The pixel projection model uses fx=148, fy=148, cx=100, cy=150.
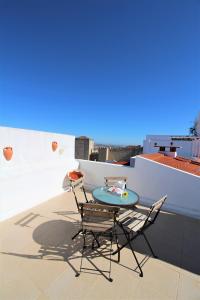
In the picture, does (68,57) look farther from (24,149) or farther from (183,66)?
(24,149)

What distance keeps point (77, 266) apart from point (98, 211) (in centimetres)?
86

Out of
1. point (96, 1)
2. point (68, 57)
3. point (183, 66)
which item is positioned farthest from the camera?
point (68, 57)

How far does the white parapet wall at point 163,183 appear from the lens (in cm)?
378

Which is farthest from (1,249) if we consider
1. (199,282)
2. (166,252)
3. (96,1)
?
(96,1)

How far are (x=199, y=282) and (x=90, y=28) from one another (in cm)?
793

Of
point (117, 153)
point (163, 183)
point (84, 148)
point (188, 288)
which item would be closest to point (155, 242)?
point (188, 288)

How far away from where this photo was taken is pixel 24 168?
12.5 feet

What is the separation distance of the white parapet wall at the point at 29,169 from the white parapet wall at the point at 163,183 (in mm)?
1530

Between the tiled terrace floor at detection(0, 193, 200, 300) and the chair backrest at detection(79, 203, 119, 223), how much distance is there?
72 centimetres

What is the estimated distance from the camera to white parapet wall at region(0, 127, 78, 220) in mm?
3328

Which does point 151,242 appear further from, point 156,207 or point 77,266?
point 77,266

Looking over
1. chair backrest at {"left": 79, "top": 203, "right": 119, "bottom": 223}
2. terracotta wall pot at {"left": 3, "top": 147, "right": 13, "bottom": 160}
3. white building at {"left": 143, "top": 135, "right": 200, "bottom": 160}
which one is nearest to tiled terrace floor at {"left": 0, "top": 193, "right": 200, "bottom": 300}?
chair backrest at {"left": 79, "top": 203, "right": 119, "bottom": 223}

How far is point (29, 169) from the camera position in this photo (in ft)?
12.8

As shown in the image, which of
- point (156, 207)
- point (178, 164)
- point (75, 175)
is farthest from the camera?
point (75, 175)
